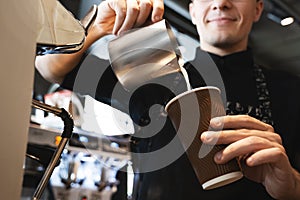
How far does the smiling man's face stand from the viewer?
118cm

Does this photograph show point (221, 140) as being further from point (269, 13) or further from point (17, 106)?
point (269, 13)

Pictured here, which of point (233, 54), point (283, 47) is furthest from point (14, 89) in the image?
point (283, 47)

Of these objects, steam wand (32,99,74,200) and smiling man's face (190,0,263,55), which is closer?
steam wand (32,99,74,200)

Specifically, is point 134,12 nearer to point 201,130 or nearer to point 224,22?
point 201,130

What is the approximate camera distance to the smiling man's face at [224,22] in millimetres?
1181

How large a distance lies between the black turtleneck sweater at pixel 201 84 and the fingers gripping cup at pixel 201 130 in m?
0.17

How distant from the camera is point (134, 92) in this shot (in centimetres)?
90

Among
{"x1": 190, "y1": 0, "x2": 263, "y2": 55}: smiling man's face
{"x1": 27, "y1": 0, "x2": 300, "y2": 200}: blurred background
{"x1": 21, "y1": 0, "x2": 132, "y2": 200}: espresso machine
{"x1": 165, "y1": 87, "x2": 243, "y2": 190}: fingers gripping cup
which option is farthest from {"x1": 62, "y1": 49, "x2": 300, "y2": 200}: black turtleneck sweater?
{"x1": 27, "y1": 0, "x2": 300, "y2": 200}: blurred background

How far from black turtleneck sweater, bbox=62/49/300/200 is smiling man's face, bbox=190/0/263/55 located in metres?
0.04

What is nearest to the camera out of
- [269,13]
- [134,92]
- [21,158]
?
[21,158]

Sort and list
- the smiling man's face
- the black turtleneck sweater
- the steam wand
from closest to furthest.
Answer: the steam wand → the black turtleneck sweater → the smiling man's face

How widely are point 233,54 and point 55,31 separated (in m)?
0.92

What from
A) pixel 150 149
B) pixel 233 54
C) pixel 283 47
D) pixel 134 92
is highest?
pixel 283 47

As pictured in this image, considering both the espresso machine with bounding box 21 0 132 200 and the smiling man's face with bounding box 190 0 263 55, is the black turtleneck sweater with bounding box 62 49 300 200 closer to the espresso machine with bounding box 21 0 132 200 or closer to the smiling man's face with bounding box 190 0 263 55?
the smiling man's face with bounding box 190 0 263 55
